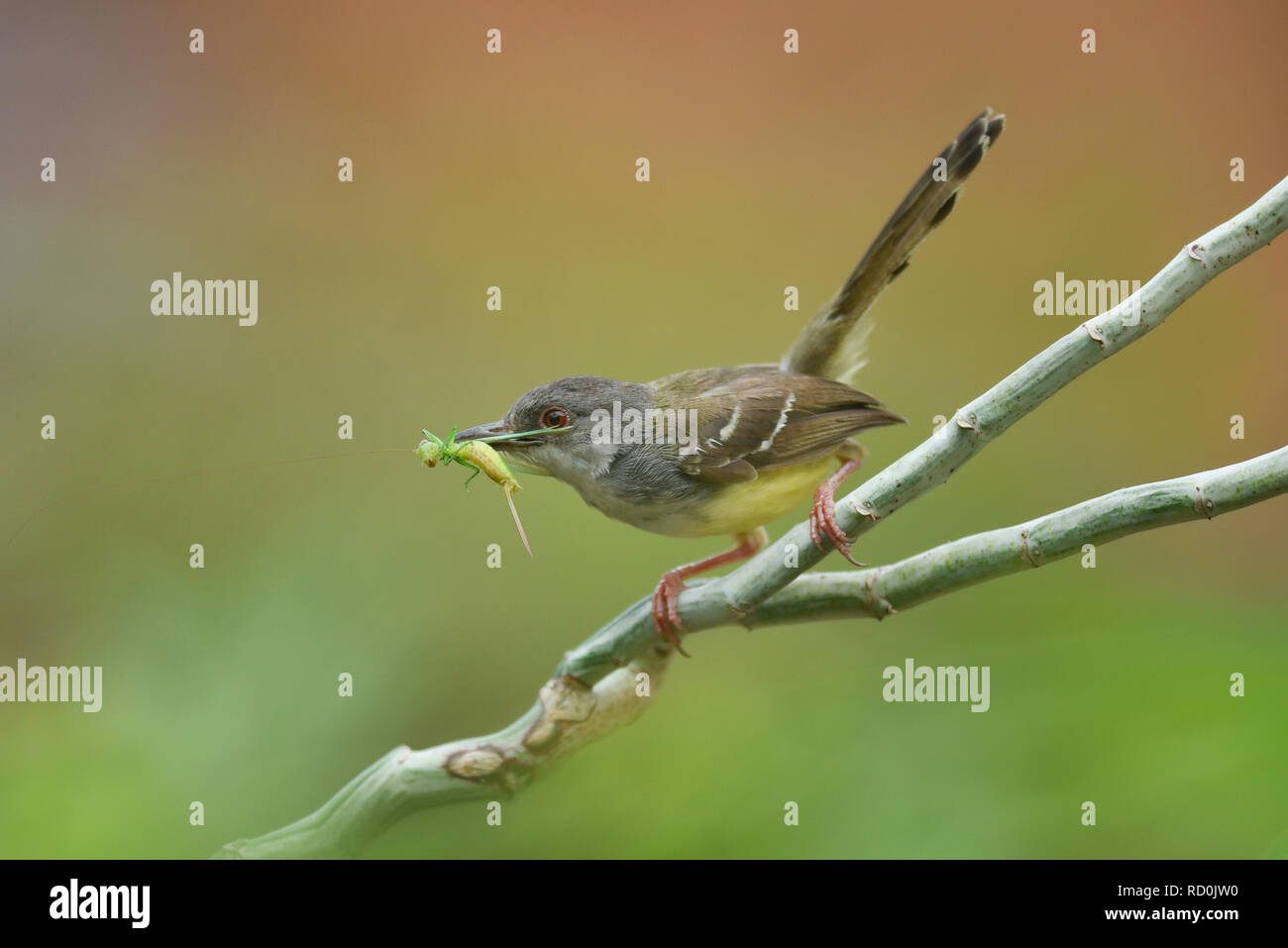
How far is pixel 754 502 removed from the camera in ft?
5.45

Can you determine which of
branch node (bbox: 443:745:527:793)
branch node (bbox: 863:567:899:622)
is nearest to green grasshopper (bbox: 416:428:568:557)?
branch node (bbox: 443:745:527:793)

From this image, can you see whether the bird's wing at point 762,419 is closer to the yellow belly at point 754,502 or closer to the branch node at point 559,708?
the yellow belly at point 754,502

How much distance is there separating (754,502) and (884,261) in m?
0.47

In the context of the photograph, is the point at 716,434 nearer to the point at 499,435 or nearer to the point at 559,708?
the point at 499,435

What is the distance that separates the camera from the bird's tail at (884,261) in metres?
1.50

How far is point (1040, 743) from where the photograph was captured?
1700 mm

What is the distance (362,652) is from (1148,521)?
5.73 feet

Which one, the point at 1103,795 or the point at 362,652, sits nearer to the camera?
the point at 1103,795

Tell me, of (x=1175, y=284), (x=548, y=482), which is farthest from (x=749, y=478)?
(x=548, y=482)

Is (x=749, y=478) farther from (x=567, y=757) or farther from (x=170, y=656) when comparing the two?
(x=170, y=656)

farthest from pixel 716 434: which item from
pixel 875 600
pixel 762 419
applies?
pixel 875 600

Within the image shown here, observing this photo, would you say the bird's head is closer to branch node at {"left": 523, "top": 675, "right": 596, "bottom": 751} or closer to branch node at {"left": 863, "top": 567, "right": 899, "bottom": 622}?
branch node at {"left": 523, "top": 675, "right": 596, "bottom": 751}

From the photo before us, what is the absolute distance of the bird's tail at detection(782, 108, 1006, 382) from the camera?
1.50 meters

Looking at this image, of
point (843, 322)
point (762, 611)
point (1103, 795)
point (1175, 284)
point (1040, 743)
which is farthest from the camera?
point (843, 322)
